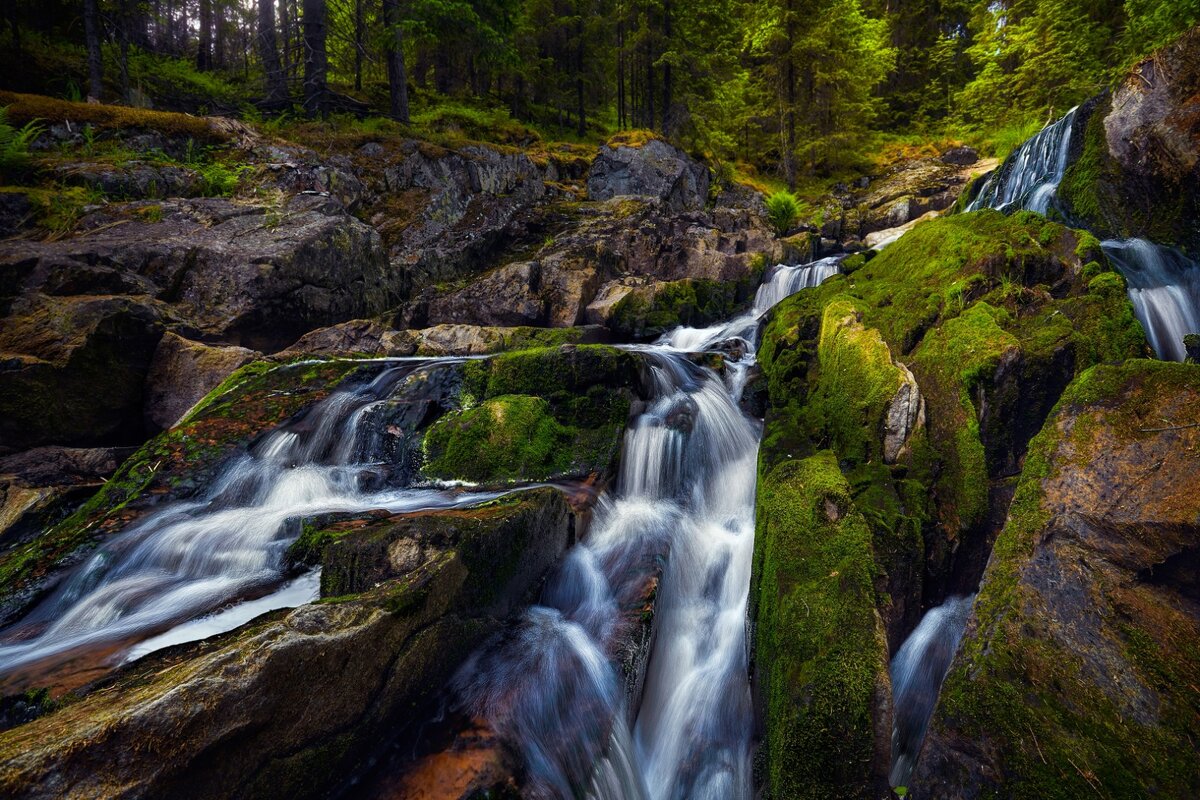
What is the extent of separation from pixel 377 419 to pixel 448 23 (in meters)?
15.1

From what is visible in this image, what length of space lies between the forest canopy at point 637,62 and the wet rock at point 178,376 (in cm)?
1039

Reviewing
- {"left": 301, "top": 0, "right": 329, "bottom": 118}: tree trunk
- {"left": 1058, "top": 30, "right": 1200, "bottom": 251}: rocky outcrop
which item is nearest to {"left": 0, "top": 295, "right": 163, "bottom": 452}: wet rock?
{"left": 301, "top": 0, "right": 329, "bottom": 118}: tree trunk

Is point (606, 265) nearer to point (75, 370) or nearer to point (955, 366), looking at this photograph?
point (955, 366)

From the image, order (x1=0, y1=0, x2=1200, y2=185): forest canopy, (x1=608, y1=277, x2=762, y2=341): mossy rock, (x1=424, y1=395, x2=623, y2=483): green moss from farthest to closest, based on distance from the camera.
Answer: (x1=0, y1=0, x2=1200, y2=185): forest canopy < (x1=608, y1=277, x2=762, y2=341): mossy rock < (x1=424, y1=395, x2=623, y2=483): green moss

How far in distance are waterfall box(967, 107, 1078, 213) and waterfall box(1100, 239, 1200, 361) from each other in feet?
6.89

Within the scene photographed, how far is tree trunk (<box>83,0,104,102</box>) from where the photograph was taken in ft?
45.0

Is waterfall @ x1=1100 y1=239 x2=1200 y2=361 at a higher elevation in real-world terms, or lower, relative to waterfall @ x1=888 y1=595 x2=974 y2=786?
higher

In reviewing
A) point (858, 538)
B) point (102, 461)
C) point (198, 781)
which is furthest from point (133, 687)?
point (102, 461)

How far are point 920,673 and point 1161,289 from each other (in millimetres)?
6205

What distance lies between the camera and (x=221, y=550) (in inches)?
188

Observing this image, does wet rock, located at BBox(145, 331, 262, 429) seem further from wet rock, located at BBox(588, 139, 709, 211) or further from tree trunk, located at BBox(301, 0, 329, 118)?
wet rock, located at BBox(588, 139, 709, 211)

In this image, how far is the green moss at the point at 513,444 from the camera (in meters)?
6.04

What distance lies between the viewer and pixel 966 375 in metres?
4.57

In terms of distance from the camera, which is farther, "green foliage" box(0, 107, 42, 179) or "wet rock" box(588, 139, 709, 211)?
"wet rock" box(588, 139, 709, 211)
